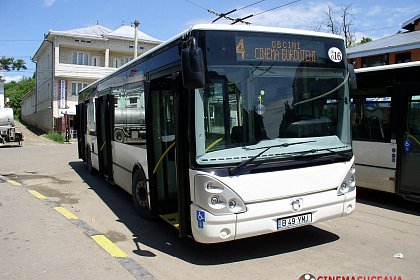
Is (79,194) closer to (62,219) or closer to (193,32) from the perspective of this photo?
(62,219)

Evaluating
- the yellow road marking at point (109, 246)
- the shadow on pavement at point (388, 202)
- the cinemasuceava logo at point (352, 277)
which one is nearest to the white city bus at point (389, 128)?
the shadow on pavement at point (388, 202)

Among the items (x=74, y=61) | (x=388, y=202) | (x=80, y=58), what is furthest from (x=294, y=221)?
(x=80, y=58)

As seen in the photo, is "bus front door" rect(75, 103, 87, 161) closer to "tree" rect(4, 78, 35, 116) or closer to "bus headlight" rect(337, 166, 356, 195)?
"bus headlight" rect(337, 166, 356, 195)

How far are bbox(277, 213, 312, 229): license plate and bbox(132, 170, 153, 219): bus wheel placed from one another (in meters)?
2.60

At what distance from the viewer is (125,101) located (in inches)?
298

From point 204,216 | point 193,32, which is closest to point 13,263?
point 204,216

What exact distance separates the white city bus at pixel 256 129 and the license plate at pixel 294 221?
0.04 ft

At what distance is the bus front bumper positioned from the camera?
4.42m

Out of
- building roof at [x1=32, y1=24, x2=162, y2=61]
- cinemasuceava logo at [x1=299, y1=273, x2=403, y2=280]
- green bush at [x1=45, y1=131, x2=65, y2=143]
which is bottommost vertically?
cinemasuceava logo at [x1=299, y1=273, x2=403, y2=280]

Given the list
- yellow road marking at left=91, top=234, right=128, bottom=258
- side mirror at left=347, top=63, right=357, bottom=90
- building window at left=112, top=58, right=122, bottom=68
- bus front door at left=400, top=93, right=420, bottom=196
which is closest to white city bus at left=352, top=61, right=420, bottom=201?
bus front door at left=400, top=93, right=420, bottom=196

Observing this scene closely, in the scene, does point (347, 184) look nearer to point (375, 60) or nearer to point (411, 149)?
point (411, 149)

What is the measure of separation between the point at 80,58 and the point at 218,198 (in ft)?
121

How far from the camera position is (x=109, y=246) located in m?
5.48

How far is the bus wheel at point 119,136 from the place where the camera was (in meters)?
7.86
